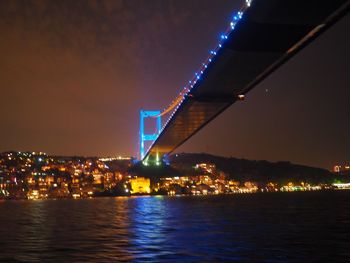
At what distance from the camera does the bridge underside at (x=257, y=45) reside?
1973cm

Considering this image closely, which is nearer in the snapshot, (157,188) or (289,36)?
(289,36)

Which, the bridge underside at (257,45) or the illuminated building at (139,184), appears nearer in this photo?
the bridge underside at (257,45)

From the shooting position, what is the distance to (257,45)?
24703 mm

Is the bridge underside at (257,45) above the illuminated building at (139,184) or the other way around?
above

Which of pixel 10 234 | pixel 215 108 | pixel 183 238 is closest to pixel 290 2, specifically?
pixel 183 238

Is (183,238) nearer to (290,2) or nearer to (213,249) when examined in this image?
Answer: (213,249)

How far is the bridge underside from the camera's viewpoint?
19.7 m

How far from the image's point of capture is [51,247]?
1630 cm

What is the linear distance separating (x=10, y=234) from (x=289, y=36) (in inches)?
554

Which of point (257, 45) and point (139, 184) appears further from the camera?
point (139, 184)

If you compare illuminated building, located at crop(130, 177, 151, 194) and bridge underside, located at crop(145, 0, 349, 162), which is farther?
illuminated building, located at crop(130, 177, 151, 194)

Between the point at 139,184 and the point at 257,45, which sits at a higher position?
the point at 257,45

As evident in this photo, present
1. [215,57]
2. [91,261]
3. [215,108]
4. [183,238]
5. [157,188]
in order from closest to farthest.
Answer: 1. [91,261]
2. [183,238]
3. [215,57]
4. [215,108]
5. [157,188]

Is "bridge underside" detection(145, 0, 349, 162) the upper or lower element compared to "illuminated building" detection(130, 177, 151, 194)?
upper
